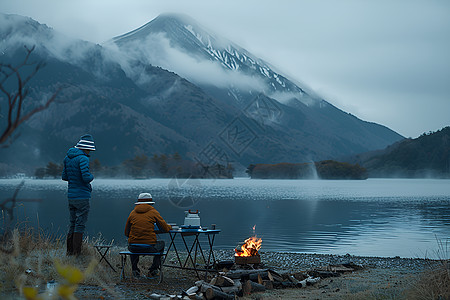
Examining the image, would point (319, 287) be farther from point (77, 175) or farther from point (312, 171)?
point (312, 171)

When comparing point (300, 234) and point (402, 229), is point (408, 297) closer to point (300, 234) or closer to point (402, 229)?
point (300, 234)

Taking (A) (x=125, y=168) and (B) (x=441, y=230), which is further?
(A) (x=125, y=168)

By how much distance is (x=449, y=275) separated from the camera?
6.84 metres

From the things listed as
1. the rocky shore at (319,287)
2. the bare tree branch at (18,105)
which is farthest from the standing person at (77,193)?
the bare tree branch at (18,105)

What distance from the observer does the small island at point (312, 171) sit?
177m

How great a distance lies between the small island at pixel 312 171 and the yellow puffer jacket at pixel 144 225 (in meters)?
173

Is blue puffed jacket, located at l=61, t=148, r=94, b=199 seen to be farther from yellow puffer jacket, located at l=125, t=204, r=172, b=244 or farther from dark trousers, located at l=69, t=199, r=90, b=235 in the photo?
yellow puffer jacket, located at l=125, t=204, r=172, b=244

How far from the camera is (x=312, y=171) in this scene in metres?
185

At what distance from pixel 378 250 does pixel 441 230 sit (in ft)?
27.3

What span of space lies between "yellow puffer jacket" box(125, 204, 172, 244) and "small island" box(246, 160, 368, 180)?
6815 inches

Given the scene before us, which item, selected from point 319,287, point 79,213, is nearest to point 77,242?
point 79,213

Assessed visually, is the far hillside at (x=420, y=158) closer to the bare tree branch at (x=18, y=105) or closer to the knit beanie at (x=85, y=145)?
the knit beanie at (x=85, y=145)

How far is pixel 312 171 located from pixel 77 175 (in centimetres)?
17871

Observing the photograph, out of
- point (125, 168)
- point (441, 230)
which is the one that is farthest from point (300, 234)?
point (125, 168)
